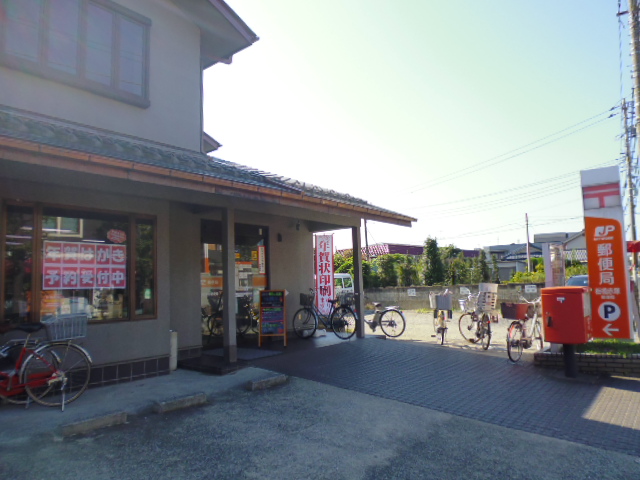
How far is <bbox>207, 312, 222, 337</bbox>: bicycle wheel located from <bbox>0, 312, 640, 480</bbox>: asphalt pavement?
165cm

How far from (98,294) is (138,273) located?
642 millimetres

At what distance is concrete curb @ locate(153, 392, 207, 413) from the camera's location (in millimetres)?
4984

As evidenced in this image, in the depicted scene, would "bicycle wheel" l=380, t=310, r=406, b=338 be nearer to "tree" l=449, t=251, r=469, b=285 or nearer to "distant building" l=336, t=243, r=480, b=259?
"tree" l=449, t=251, r=469, b=285

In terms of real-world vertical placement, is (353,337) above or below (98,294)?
below

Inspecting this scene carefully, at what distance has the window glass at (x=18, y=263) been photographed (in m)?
5.36

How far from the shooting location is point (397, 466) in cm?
374

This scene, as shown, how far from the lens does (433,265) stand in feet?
82.7

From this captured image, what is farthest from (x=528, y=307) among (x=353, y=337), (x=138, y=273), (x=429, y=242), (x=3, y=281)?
(x=429, y=242)

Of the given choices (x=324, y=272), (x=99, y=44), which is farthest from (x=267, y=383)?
(x=99, y=44)

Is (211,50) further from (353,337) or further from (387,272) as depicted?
(387,272)

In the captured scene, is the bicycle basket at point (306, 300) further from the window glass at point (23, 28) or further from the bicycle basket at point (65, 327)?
the window glass at point (23, 28)

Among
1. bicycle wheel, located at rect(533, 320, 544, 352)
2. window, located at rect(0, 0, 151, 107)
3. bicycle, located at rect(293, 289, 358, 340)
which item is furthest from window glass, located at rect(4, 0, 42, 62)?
bicycle wheel, located at rect(533, 320, 544, 352)

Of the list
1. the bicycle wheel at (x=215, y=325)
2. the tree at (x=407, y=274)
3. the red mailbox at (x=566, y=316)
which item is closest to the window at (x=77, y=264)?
the bicycle wheel at (x=215, y=325)

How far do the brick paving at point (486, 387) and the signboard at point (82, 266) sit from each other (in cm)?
267
